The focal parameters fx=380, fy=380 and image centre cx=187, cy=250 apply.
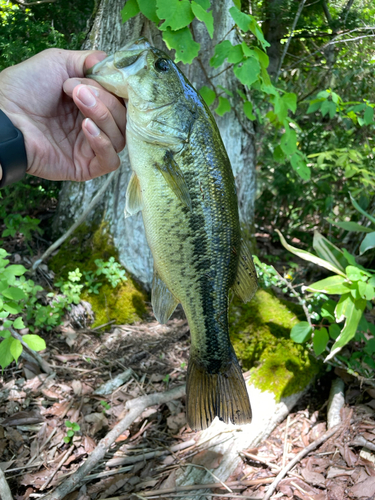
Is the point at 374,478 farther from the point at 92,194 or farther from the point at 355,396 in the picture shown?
the point at 92,194

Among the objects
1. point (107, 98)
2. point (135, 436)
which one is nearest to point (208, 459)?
point (135, 436)

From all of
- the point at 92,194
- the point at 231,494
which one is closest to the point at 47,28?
the point at 92,194

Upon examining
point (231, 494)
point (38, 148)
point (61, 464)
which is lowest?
point (231, 494)

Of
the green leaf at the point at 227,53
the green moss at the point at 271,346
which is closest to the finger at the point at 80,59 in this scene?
the green leaf at the point at 227,53

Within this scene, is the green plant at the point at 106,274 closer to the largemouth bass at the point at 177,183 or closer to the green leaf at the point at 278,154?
the green leaf at the point at 278,154

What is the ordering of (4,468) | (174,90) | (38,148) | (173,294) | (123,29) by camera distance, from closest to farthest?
(174,90) < (173,294) < (38,148) < (4,468) < (123,29)

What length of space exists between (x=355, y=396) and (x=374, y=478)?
772mm

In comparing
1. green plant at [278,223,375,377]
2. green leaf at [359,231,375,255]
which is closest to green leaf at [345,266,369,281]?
green plant at [278,223,375,377]

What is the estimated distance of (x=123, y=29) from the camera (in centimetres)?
346

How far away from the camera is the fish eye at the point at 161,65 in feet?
5.37

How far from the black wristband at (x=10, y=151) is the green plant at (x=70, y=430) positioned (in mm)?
1655

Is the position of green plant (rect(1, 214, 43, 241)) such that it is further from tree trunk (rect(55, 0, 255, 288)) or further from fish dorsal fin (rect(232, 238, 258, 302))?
fish dorsal fin (rect(232, 238, 258, 302))

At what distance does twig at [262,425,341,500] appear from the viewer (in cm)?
239

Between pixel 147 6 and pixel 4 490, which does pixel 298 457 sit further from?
pixel 147 6
